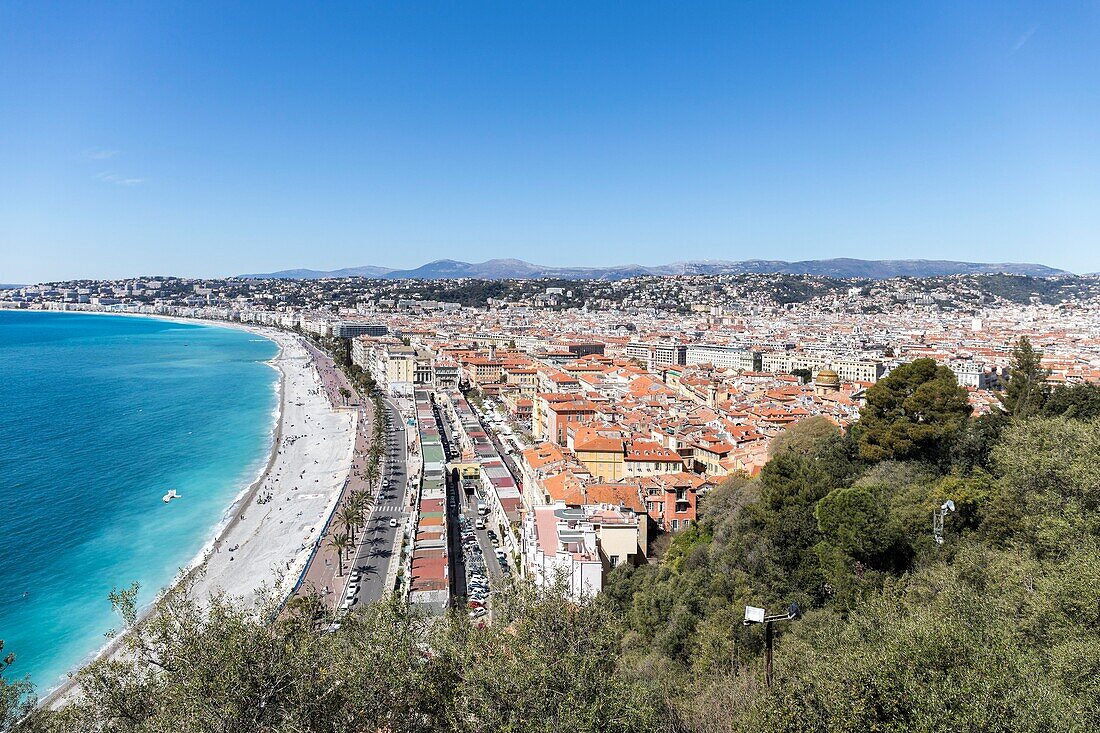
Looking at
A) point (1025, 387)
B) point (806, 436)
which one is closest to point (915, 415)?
point (806, 436)

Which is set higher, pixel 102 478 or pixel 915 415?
pixel 915 415

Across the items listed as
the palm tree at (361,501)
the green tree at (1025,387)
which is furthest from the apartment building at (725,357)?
the palm tree at (361,501)

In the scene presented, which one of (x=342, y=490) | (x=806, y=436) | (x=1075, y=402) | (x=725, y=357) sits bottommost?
(x=342, y=490)

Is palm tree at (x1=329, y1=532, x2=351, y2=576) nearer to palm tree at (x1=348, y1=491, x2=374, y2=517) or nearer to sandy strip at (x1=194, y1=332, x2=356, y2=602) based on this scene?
sandy strip at (x1=194, y1=332, x2=356, y2=602)

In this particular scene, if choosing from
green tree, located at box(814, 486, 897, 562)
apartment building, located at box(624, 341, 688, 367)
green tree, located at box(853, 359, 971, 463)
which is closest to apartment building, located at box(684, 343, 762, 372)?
apartment building, located at box(624, 341, 688, 367)

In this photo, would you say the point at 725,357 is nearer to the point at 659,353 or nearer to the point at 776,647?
the point at 659,353

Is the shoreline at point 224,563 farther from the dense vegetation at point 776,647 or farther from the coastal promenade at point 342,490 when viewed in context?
the dense vegetation at point 776,647
